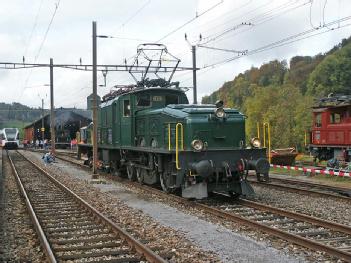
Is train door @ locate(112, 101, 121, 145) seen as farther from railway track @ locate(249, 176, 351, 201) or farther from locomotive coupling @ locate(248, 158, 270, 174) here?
locomotive coupling @ locate(248, 158, 270, 174)

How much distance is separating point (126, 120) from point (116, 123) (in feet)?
5.03

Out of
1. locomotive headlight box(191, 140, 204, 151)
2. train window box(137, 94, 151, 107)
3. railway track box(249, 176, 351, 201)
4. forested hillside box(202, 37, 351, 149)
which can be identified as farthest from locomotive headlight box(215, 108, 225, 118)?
forested hillside box(202, 37, 351, 149)

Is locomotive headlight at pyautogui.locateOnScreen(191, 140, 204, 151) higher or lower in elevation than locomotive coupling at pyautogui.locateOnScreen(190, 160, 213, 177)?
higher

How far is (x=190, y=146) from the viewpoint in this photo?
12.4 m

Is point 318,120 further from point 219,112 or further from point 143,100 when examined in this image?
point 219,112

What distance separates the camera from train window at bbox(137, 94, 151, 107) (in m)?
15.8

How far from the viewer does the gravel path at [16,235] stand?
24.1 feet

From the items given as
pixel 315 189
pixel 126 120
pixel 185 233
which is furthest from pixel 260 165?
pixel 126 120

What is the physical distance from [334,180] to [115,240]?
11787 mm

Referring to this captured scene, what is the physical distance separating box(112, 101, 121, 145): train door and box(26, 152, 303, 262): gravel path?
4.20m

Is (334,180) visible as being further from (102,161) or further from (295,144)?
(295,144)

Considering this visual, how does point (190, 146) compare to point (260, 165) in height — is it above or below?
above

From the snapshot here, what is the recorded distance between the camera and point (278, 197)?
13.3 metres

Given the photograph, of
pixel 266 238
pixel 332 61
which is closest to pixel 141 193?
pixel 266 238
